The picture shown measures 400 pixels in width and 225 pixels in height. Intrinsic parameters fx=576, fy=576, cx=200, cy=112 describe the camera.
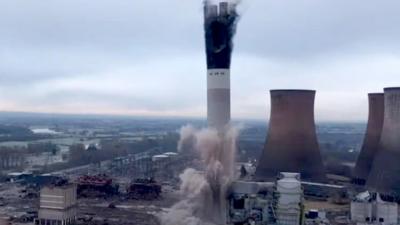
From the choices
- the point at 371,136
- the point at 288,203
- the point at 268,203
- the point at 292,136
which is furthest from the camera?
the point at 371,136

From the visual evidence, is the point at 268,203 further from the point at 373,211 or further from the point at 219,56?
the point at 219,56

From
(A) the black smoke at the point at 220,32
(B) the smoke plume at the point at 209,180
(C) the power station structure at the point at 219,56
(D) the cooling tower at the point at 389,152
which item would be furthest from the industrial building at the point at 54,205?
(D) the cooling tower at the point at 389,152

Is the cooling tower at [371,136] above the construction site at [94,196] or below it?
above

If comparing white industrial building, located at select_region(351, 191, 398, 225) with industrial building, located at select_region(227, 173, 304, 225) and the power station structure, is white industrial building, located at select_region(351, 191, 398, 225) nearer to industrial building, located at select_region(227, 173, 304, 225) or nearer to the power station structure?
industrial building, located at select_region(227, 173, 304, 225)

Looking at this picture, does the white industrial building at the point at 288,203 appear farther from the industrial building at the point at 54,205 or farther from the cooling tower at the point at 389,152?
the cooling tower at the point at 389,152

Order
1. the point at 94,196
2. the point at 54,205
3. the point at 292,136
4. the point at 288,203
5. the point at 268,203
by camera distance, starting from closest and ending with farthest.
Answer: the point at 288,203 → the point at 268,203 → the point at 54,205 → the point at 292,136 → the point at 94,196

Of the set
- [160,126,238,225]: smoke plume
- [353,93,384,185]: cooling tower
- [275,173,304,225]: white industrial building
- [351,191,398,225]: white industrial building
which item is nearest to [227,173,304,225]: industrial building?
[275,173,304,225]: white industrial building

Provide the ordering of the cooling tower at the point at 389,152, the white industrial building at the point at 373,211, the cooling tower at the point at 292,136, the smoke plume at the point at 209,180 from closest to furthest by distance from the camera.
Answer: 1. the smoke plume at the point at 209,180
2. the white industrial building at the point at 373,211
3. the cooling tower at the point at 389,152
4. the cooling tower at the point at 292,136

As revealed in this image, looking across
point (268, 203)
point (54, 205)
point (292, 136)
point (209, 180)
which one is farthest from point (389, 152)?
point (54, 205)
